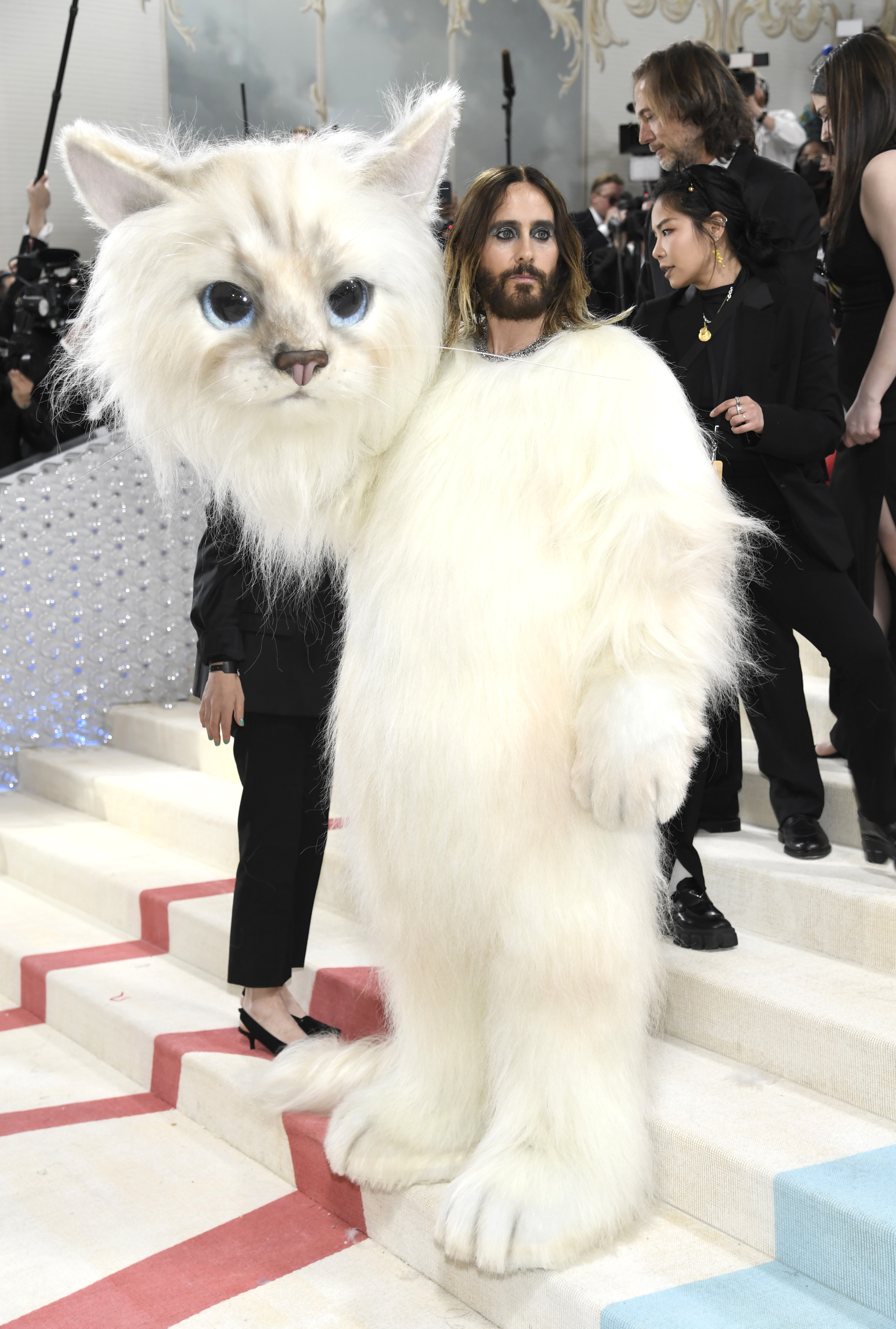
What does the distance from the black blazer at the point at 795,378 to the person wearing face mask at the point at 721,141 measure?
5 cm

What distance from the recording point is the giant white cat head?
1.41 meters

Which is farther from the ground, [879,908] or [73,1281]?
[879,908]

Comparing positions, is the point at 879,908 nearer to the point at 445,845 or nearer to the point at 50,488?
the point at 445,845

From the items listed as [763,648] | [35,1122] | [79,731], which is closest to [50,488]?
[79,731]

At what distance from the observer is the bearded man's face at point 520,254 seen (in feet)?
5.08

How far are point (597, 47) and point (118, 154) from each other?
7901 mm

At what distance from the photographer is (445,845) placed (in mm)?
1478

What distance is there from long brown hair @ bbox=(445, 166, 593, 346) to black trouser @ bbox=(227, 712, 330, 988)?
2.36 feet

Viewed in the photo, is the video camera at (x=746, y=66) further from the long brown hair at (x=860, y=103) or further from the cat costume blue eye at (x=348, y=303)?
the cat costume blue eye at (x=348, y=303)

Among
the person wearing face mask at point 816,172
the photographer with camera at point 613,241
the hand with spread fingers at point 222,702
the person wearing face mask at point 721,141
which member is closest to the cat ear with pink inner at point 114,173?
the hand with spread fingers at point 222,702

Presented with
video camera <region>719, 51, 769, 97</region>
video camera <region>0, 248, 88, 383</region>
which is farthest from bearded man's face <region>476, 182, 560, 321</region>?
video camera <region>0, 248, 88, 383</region>

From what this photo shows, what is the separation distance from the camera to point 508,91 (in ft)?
23.9

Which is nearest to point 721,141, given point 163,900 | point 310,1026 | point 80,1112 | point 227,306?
point 227,306

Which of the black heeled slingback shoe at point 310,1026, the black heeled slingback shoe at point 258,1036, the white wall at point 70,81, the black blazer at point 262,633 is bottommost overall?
the black heeled slingback shoe at point 258,1036
